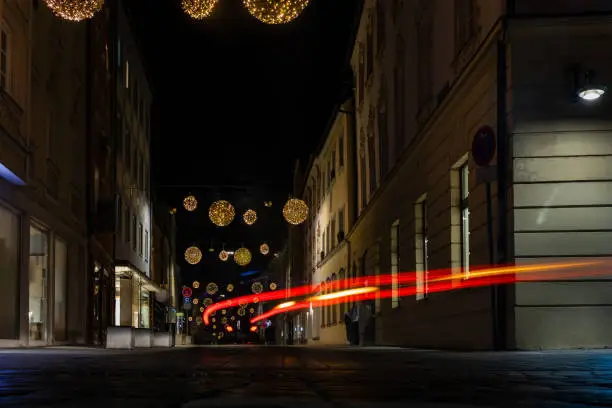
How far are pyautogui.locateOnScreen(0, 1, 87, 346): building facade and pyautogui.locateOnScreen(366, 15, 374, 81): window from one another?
960 centimetres

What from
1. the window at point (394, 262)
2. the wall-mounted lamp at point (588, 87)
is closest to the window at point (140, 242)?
the window at point (394, 262)

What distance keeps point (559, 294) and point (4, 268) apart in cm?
1101

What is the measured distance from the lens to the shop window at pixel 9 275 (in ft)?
59.4

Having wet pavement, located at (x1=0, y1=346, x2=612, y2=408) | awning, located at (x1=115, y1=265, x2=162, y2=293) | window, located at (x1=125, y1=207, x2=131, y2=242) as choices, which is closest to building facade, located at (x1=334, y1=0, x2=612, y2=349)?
wet pavement, located at (x1=0, y1=346, x2=612, y2=408)

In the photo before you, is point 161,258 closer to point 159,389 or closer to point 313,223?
point 313,223

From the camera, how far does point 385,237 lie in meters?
26.3

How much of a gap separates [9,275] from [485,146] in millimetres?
10374

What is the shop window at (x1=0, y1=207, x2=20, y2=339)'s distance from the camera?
18094 millimetres

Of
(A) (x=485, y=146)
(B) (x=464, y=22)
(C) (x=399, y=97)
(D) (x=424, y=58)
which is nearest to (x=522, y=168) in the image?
(A) (x=485, y=146)

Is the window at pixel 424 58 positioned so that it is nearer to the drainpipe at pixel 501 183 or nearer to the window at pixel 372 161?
the drainpipe at pixel 501 183

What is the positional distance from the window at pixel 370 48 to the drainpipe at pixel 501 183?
52.9ft

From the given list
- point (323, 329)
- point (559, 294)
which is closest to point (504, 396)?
point (559, 294)

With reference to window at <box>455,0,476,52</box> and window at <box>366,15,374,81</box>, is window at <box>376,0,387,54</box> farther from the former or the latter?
window at <box>455,0,476,52</box>

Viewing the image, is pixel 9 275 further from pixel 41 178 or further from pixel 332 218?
pixel 332 218
